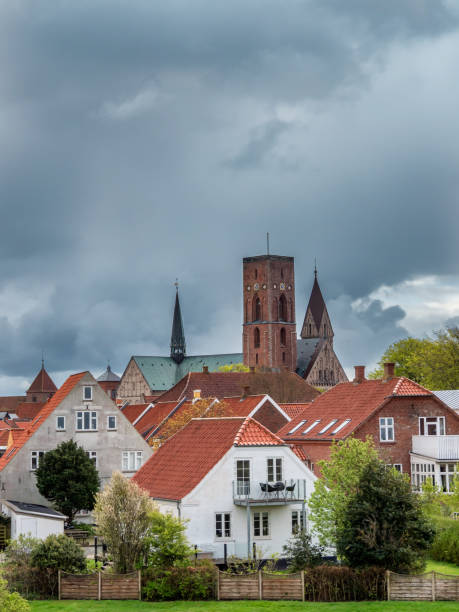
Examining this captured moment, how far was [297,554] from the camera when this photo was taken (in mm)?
43438

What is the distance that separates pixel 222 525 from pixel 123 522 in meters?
6.95

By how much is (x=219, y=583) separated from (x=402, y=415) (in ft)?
87.6

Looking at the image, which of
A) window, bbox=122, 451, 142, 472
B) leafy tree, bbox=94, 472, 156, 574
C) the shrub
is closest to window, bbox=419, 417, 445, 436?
window, bbox=122, 451, 142, 472

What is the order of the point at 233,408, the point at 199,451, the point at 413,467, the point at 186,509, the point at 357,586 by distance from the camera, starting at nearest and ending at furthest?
the point at 357,586
the point at 186,509
the point at 199,451
the point at 413,467
the point at 233,408

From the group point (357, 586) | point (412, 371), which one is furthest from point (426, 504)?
point (412, 371)

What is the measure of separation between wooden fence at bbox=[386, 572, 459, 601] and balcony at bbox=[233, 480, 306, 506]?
34.0 ft

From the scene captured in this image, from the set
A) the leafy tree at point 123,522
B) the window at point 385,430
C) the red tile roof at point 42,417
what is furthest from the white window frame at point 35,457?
the leafy tree at point 123,522

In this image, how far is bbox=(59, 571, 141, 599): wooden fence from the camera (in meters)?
41.9

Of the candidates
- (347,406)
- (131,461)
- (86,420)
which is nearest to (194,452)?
(347,406)

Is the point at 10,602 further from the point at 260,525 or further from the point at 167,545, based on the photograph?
the point at 260,525

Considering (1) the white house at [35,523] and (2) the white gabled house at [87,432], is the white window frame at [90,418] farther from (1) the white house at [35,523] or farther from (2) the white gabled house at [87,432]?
(1) the white house at [35,523]

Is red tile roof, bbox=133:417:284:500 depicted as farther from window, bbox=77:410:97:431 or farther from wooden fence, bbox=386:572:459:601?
window, bbox=77:410:97:431

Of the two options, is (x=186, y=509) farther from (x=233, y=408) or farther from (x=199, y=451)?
(x=233, y=408)

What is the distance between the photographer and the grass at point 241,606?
1548 inches
